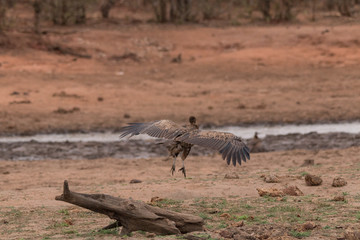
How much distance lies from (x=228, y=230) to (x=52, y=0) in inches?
722

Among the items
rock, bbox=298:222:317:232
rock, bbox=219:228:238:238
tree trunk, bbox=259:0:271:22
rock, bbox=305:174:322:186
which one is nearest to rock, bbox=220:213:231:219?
rock, bbox=219:228:238:238

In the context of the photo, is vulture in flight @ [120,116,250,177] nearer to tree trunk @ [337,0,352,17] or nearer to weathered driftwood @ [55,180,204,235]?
weathered driftwood @ [55,180,204,235]

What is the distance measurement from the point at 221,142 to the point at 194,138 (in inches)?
11.8

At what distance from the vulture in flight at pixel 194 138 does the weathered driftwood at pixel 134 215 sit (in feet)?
2.48

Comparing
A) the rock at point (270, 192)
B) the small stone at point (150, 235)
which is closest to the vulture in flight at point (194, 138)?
the rock at point (270, 192)

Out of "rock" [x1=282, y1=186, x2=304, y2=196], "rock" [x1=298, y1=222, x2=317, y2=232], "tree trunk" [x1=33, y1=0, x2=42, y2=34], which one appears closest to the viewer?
"rock" [x1=298, y1=222, x2=317, y2=232]

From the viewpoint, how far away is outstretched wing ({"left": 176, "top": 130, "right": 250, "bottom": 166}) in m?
7.02

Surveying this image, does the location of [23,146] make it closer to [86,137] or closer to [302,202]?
[86,137]

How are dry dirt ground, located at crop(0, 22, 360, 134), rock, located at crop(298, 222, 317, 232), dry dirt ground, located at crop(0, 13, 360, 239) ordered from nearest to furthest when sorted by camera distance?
rock, located at crop(298, 222, 317, 232)
dry dirt ground, located at crop(0, 13, 360, 239)
dry dirt ground, located at crop(0, 22, 360, 134)

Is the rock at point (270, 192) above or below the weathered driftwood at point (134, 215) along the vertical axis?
below

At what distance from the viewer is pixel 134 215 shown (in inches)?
244

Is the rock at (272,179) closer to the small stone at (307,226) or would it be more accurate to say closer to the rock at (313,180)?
the rock at (313,180)

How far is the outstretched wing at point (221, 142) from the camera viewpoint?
277 inches

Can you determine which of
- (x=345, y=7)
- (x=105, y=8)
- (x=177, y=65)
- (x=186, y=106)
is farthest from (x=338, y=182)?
(x=345, y=7)
